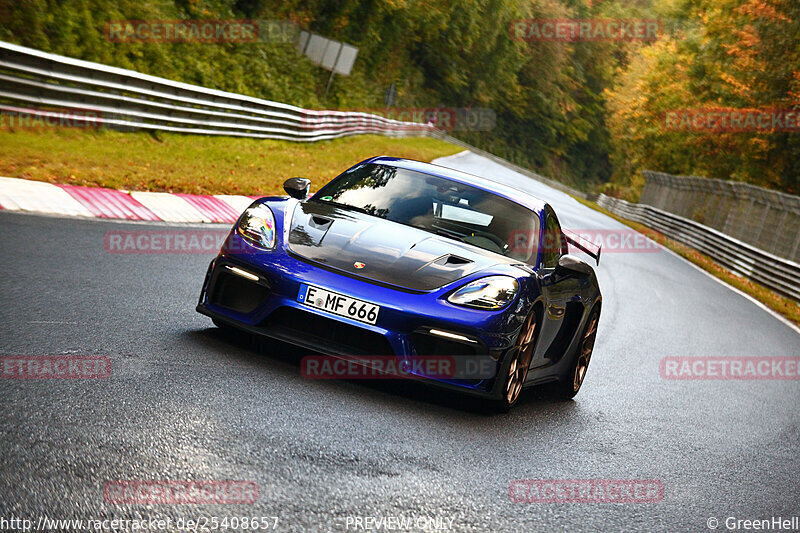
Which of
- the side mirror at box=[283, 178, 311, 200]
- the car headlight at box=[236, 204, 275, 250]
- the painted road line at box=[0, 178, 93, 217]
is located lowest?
the painted road line at box=[0, 178, 93, 217]

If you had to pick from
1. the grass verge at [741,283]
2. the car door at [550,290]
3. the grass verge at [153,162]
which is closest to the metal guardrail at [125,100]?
the grass verge at [153,162]

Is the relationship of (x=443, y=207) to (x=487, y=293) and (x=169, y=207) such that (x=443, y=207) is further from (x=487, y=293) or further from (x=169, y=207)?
(x=169, y=207)

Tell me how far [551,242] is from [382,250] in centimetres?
166

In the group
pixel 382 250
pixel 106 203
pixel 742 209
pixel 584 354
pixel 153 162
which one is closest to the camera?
pixel 382 250

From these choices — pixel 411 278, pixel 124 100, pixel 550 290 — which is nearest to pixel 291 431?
pixel 411 278

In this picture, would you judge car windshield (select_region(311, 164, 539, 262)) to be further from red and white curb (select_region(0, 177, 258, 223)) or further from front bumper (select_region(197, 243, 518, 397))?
red and white curb (select_region(0, 177, 258, 223))

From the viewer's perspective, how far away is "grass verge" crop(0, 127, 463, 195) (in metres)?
12.8

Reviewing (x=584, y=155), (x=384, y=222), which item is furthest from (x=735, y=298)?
(x=584, y=155)

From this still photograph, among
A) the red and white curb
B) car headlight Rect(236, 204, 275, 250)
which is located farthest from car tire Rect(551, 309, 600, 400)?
the red and white curb

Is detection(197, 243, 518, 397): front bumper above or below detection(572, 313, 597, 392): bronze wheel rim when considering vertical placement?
above

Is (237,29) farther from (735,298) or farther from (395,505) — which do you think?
(395,505)

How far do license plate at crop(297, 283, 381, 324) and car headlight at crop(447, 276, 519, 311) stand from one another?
1.51 ft

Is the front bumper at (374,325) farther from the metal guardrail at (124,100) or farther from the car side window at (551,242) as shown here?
the metal guardrail at (124,100)

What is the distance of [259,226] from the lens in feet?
20.0
